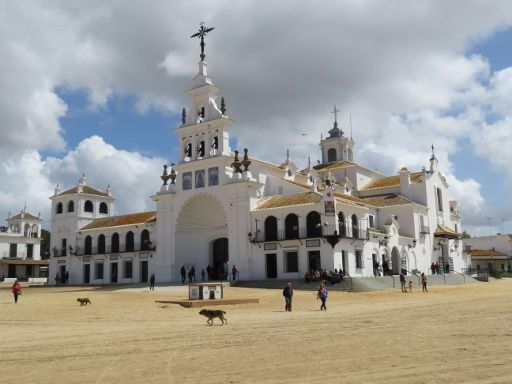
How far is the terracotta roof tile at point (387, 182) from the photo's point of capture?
5284cm

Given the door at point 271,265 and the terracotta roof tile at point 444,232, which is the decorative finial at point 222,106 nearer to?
the door at point 271,265

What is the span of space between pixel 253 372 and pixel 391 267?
120 ft

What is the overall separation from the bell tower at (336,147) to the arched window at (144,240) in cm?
2445

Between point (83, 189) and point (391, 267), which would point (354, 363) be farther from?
point (83, 189)

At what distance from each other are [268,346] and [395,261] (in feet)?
117

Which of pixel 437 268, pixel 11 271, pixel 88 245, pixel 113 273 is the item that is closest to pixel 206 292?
pixel 113 273

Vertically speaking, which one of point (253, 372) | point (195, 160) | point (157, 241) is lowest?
point (253, 372)

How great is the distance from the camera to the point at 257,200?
42469mm

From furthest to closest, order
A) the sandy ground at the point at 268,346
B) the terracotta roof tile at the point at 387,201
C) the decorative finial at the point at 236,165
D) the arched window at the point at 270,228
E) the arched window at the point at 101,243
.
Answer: the arched window at the point at 101,243 < the terracotta roof tile at the point at 387,201 < the decorative finial at the point at 236,165 < the arched window at the point at 270,228 < the sandy ground at the point at 268,346

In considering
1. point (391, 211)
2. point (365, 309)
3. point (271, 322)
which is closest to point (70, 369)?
point (271, 322)

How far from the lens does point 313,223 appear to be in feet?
127

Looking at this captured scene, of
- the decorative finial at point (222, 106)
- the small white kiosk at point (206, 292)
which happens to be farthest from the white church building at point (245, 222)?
the small white kiosk at point (206, 292)

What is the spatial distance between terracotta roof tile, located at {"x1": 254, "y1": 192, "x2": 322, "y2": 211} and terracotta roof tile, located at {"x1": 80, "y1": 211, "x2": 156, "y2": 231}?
11.7 meters

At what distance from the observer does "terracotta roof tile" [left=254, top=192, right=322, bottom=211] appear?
39.4 metres
